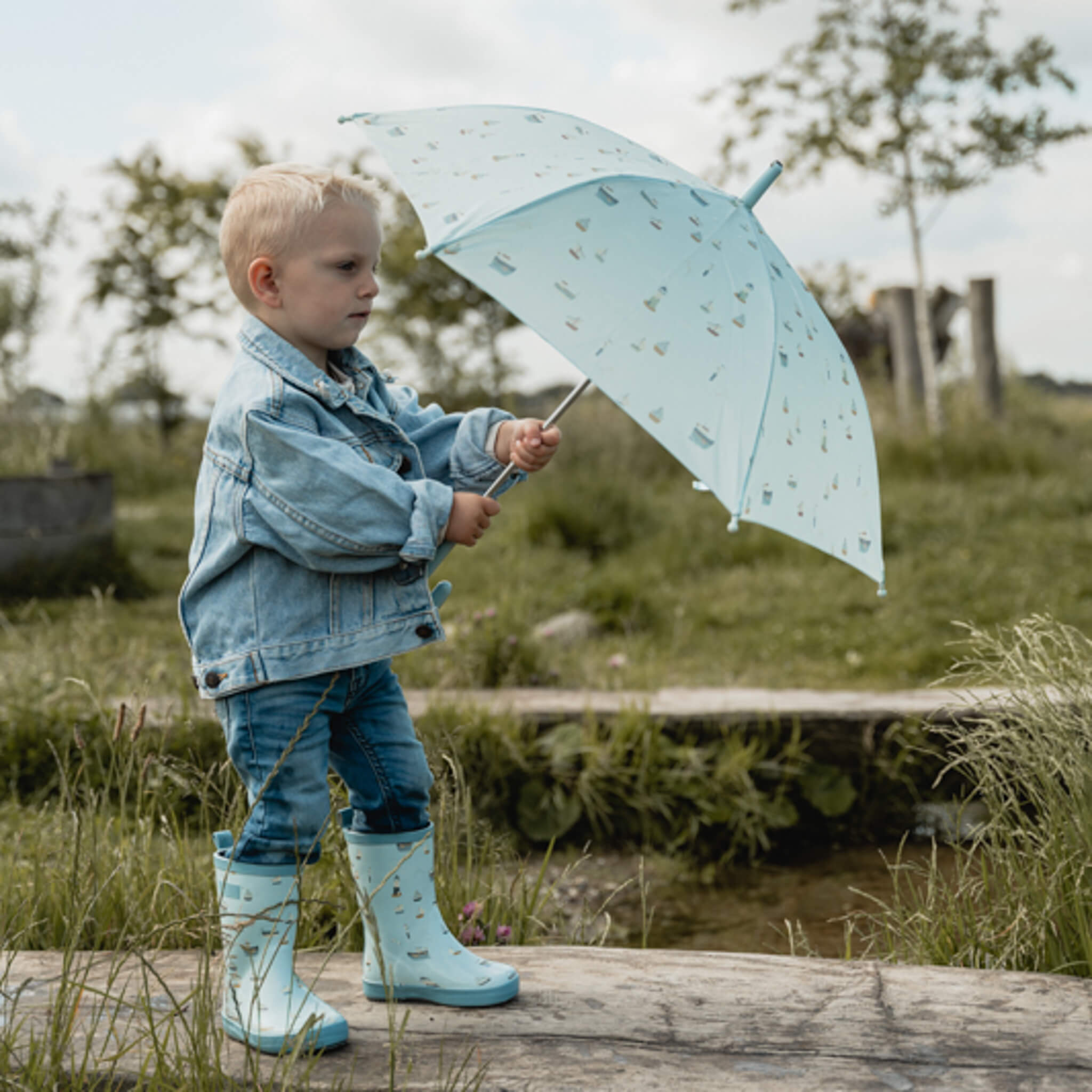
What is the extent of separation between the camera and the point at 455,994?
8.02ft

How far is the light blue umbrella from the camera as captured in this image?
2.01 metres

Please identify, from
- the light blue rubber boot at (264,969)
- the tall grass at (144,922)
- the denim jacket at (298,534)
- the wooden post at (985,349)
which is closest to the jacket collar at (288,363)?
the denim jacket at (298,534)

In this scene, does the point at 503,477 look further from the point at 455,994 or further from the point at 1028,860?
the point at 1028,860

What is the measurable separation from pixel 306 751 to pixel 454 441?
67cm

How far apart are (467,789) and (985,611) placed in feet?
13.6

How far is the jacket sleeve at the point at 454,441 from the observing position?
8.07 feet

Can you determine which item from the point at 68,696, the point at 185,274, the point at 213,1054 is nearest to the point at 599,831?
the point at 68,696

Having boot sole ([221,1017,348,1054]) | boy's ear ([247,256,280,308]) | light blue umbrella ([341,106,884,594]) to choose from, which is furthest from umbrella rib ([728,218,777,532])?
boot sole ([221,1017,348,1054])

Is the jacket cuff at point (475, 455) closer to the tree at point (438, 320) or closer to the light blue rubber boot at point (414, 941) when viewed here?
the light blue rubber boot at point (414, 941)

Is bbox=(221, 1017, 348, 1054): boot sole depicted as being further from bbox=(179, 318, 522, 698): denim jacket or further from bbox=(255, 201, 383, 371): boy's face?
bbox=(255, 201, 383, 371): boy's face

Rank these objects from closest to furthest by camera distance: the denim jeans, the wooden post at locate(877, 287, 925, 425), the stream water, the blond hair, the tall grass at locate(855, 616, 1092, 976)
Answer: the blond hair < the denim jeans < the tall grass at locate(855, 616, 1092, 976) < the stream water < the wooden post at locate(877, 287, 925, 425)

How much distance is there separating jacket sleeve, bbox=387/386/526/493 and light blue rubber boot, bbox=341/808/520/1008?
2.30 ft

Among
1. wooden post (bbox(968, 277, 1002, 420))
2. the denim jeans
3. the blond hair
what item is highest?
wooden post (bbox(968, 277, 1002, 420))

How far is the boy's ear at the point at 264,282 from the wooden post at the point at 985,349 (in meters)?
11.0
